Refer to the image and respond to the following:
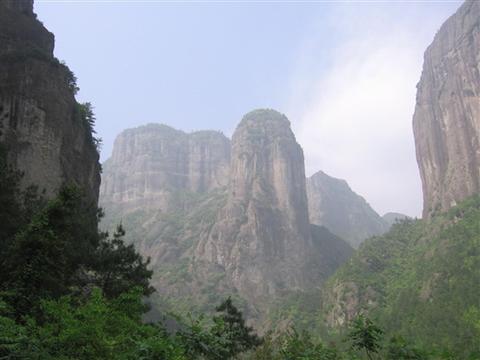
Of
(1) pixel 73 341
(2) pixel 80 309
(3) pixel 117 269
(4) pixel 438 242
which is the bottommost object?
(1) pixel 73 341

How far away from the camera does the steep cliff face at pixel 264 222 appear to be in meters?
110

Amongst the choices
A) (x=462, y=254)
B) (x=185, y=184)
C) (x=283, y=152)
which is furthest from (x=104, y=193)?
(x=462, y=254)

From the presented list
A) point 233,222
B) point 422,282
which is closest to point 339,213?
point 233,222

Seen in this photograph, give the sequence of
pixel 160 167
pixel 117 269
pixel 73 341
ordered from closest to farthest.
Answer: pixel 73 341, pixel 117 269, pixel 160 167

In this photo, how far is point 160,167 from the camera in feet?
561

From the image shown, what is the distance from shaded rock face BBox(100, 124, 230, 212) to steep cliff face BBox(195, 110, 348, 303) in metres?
34.6

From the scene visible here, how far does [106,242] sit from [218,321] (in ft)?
37.9

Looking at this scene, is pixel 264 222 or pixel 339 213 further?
pixel 339 213

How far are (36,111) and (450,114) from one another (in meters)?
92.7

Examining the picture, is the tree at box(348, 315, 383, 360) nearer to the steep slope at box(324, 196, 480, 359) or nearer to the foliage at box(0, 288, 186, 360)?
the foliage at box(0, 288, 186, 360)

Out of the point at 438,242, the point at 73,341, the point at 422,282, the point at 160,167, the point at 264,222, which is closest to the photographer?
the point at 73,341

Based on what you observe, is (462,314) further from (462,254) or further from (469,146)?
(469,146)

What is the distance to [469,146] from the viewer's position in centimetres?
9688

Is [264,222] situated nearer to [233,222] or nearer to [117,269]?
[233,222]
